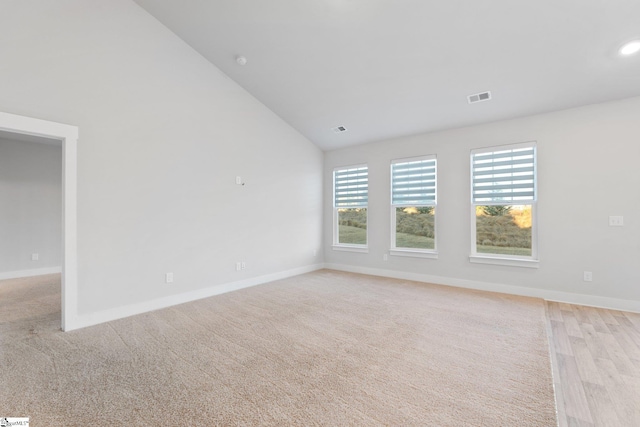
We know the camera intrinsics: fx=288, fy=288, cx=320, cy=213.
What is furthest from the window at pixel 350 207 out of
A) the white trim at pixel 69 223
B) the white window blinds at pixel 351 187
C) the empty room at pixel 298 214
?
the white trim at pixel 69 223

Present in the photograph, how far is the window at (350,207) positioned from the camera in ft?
19.3

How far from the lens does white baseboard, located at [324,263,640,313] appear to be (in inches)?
142

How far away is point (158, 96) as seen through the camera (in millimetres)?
3660

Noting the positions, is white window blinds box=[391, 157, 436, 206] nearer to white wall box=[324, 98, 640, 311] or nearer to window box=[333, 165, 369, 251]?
white wall box=[324, 98, 640, 311]

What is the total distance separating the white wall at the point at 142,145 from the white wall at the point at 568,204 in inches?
123

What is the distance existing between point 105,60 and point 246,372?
3603 mm

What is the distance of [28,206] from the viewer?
551cm

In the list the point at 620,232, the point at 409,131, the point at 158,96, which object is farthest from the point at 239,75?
the point at 620,232

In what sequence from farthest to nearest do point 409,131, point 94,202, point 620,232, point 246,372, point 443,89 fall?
point 409,131
point 443,89
point 620,232
point 94,202
point 246,372

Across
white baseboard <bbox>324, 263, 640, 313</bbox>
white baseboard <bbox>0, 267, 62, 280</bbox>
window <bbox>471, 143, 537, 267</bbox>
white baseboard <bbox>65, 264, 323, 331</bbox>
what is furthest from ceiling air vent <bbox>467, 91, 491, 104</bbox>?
white baseboard <bbox>0, 267, 62, 280</bbox>

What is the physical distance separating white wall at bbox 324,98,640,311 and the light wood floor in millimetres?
510

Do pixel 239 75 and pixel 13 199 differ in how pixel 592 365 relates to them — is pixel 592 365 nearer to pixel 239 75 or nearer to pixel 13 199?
pixel 239 75

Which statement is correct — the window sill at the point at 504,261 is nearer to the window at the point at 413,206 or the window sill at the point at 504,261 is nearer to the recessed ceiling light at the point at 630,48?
the window at the point at 413,206

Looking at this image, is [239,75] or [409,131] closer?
[239,75]
